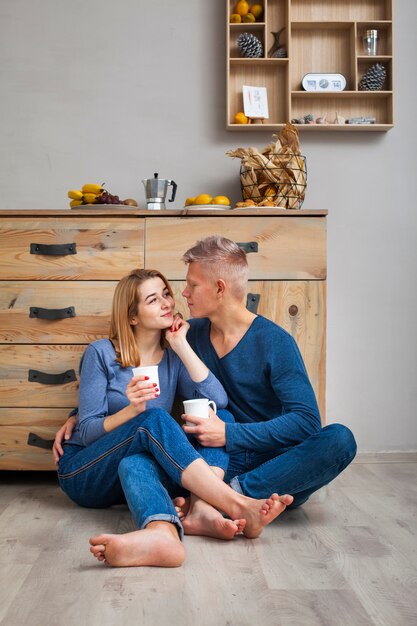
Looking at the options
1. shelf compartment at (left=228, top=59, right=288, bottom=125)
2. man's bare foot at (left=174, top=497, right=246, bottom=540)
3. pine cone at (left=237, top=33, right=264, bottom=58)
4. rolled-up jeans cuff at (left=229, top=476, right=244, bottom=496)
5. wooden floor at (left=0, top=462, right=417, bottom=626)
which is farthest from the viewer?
shelf compartment at (left=228, top=59, right=288, bottom=125)

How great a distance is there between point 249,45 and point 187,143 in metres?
0.47

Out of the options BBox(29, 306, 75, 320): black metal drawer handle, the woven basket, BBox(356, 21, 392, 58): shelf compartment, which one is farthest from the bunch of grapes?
BBox(356, 21, 392, 58): shelf compartment

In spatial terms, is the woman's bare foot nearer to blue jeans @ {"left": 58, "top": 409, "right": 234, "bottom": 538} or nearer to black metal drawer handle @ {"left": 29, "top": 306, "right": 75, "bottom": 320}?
blue jeans @ {"left": 58, "top": 409, "right": 234, "bottom": 538}

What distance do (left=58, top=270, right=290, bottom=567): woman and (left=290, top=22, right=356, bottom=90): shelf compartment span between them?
1289 mm

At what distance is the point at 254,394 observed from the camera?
7.59 ft

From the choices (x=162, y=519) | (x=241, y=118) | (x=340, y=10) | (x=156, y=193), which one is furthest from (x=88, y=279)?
(x=340, y=10)

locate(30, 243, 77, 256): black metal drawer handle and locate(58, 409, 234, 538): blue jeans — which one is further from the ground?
locate(30, 243, 77, 256): black metal drawer handle

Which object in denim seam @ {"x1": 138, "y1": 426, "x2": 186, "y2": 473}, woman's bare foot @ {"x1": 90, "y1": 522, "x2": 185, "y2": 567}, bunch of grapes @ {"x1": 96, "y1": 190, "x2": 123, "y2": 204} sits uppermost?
bunch of grapes @ {"x1": 96, "y1": 190, "x2": 123, "y2": 204}

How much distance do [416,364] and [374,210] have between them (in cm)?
69

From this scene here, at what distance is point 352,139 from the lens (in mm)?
3154

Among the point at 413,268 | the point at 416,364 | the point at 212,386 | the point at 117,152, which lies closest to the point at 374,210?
the point at 413,268

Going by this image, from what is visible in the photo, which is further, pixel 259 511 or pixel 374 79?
pixel 374 79

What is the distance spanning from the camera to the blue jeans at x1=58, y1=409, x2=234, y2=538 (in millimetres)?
1833

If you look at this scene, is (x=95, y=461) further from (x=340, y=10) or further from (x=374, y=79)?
(x=340, y=10)
